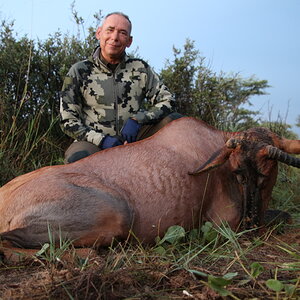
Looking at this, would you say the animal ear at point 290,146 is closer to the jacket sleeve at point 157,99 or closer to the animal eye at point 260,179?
the animal eye at point 260,179

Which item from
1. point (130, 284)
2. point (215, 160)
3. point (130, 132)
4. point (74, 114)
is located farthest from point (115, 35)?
point (130, 284)

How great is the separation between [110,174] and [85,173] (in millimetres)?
197

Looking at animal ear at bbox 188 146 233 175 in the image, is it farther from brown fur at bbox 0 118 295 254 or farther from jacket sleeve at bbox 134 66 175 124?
jacket sleeve at bbox 134 66 175 124

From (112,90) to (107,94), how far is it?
86mm

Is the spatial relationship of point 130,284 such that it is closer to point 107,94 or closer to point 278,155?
point 278,155

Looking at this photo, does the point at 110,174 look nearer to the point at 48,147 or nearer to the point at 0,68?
the point at 48,147

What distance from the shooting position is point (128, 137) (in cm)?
487

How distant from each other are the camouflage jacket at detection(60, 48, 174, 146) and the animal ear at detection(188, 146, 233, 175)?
165 centimetres

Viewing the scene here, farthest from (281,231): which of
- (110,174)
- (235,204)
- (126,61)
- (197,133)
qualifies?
(126,61)

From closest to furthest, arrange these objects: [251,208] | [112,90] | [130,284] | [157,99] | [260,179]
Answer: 1. [130,284]
2. [260,179]
3. [251,208]
4. [112,90]
5. [157,99]

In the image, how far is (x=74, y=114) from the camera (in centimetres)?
516

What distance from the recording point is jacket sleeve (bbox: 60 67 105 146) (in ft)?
16.1

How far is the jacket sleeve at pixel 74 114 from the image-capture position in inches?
193

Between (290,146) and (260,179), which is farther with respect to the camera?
(290,146)
